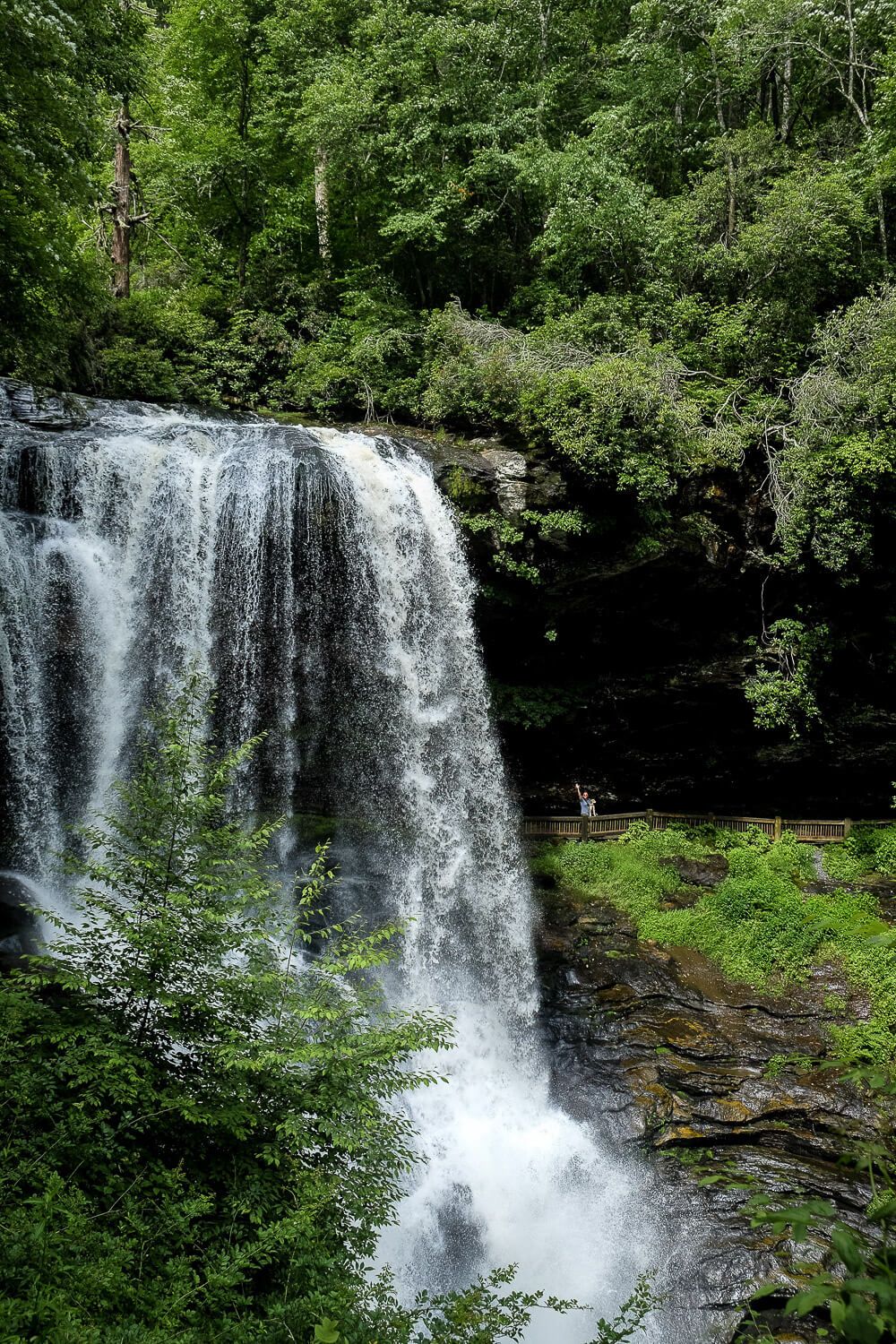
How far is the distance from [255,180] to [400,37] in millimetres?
4590

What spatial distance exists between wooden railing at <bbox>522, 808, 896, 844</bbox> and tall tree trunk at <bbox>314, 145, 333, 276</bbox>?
13821 millimetres

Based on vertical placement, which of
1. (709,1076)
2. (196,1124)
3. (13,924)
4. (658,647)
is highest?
(658,647)

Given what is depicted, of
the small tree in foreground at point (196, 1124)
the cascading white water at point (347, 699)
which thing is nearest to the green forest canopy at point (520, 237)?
the cascading white water at point (347, 699)

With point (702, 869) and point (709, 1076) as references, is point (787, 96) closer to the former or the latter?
point (702, 869)

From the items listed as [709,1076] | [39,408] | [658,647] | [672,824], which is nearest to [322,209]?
[39,408]

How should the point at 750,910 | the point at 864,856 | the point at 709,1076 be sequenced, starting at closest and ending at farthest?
the point at 709,1076 → the point at 750,910 → the point at 864,856

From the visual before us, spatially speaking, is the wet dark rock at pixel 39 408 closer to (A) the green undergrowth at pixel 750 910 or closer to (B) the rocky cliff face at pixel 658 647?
(B) the rocky cliff face at pixel 658 647

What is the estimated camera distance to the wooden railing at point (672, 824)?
14.0 metres

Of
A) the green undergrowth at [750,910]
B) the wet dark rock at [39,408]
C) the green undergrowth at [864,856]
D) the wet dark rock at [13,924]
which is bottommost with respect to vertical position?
the green undergrowth at [750,910]

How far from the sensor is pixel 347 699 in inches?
443

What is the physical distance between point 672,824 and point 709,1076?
17.5 ft

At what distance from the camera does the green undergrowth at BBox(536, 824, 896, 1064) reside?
1098cm

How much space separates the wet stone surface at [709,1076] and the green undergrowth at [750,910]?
29cm

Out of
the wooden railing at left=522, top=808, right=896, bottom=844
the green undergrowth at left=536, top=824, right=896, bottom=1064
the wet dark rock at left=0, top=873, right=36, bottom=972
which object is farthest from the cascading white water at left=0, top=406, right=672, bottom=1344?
the wooden railing at left=522, top=808, right=896, bottom=844
